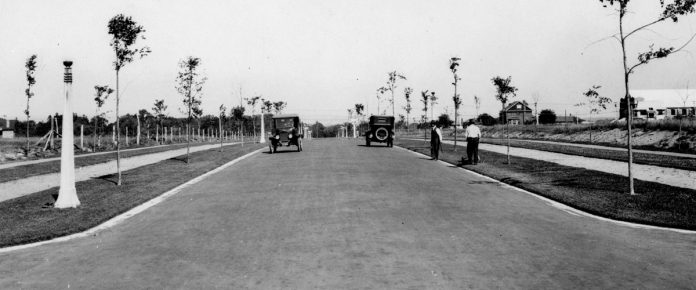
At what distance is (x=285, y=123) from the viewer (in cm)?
3372

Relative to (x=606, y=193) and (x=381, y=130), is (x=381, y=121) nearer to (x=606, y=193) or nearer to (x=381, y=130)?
(x=381, y=130)

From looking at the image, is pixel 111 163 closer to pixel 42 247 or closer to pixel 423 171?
pixel 423 171

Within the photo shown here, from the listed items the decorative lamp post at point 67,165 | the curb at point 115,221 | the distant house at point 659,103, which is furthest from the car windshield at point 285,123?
the distant house at point 659,103

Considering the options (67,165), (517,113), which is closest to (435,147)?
(67,165)

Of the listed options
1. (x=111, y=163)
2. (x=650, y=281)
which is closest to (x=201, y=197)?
(x=650, y=281)

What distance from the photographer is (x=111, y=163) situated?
86.0 ft

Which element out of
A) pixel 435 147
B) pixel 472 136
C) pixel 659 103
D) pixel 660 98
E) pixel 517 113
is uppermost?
pixel 660 98

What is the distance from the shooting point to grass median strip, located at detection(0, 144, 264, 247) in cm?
930

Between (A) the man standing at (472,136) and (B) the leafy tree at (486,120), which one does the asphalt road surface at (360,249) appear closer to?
(A) the man standing at (472,136)

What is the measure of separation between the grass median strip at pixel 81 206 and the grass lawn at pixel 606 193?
9.69 metres

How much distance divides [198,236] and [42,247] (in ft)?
7.37

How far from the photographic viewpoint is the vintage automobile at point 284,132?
32125 millimetres

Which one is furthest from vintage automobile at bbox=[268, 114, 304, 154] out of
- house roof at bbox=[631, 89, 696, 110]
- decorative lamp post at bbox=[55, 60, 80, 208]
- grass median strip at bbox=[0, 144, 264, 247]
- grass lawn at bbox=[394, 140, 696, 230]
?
house roof at bbox=[631, 89, 696, 110]

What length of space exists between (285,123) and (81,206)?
72.1 ft
